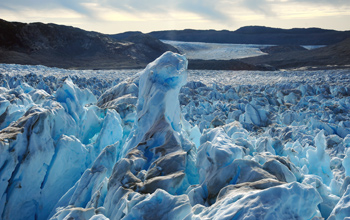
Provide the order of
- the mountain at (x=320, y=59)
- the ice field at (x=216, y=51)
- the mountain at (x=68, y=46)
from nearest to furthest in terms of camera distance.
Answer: the mountain at (x=320, y=59) → the mountain at (x=68, y=46) → the ice field at (x=216, y=51)

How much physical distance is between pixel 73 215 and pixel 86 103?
504cm

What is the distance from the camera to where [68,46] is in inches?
1907

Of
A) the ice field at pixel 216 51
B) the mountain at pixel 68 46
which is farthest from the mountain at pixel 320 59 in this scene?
the mountain at pixel 68 46

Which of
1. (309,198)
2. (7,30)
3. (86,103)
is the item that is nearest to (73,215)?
(309,198)

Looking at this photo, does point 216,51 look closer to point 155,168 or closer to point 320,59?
point 320,59

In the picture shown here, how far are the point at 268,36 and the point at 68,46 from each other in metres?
46.2

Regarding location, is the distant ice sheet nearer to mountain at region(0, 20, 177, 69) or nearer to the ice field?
the ice field

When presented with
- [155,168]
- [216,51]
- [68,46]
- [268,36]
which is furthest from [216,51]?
[155,168]

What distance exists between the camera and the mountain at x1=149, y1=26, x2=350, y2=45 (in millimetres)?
70219

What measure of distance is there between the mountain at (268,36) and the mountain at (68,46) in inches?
→ 1055

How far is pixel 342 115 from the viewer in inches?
405

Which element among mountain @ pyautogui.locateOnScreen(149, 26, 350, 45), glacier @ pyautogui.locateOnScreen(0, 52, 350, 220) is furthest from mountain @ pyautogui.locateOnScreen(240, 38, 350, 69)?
glacier @ pyautogui.locateOnScreen(0, 52, 350, 220)

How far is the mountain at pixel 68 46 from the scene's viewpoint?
44.2 meters

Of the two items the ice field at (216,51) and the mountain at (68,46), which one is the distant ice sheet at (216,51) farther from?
the mountain at (68,46)
